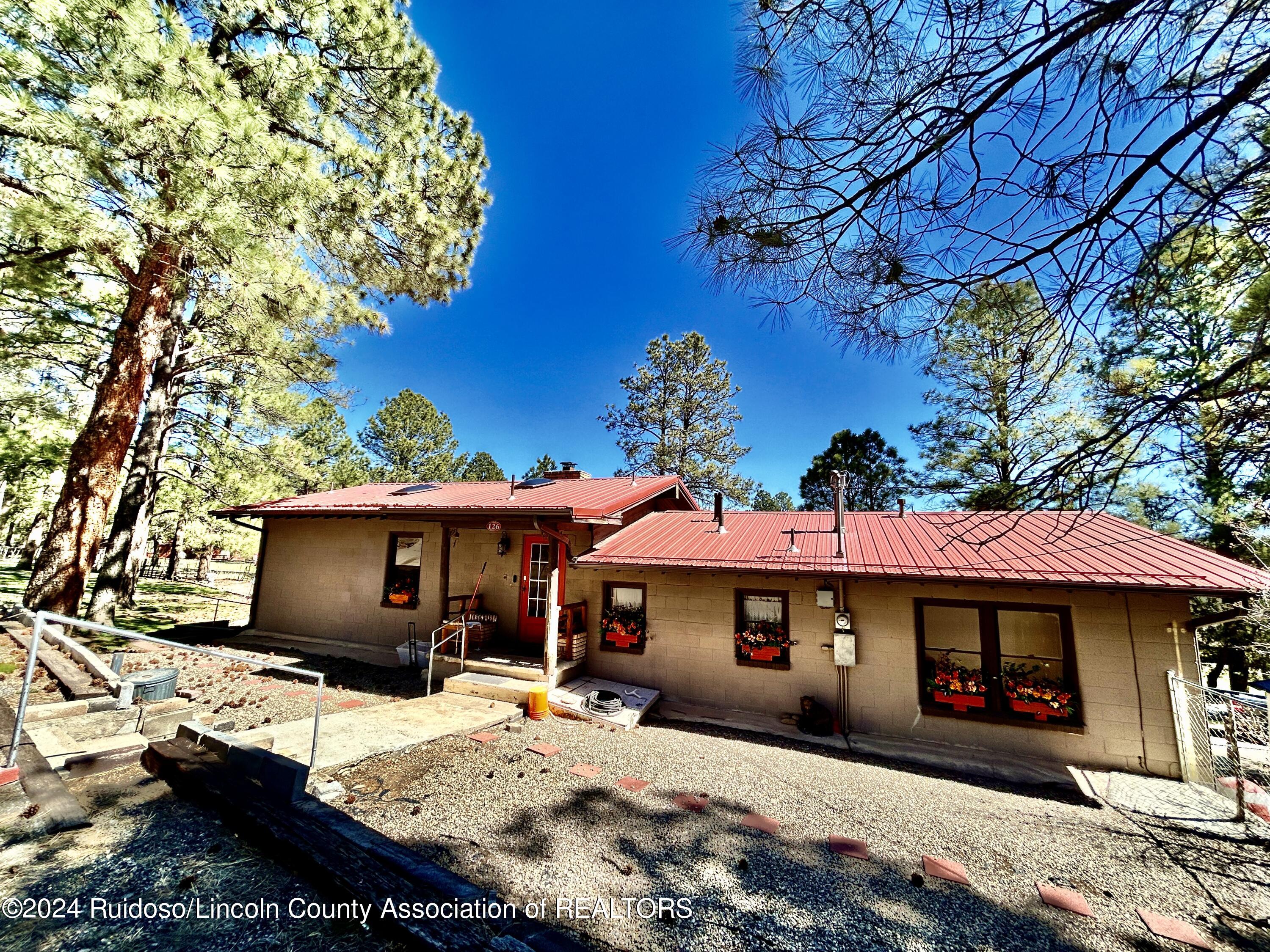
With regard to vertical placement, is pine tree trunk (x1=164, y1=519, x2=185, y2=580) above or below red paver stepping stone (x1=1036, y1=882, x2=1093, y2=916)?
above

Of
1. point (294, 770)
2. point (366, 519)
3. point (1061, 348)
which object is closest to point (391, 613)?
point (366, 519)

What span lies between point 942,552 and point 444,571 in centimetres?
835

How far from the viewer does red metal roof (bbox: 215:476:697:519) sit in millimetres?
7711

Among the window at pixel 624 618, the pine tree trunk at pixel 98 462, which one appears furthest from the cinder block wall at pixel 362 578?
the pine tree trunk at pixel 98 462

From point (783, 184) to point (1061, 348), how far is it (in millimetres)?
1767

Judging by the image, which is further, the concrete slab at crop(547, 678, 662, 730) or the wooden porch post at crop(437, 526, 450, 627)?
the wooden porch post at crop(437, 526, 450, 627)

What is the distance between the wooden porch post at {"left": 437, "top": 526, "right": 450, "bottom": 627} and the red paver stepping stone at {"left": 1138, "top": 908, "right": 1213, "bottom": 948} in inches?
351

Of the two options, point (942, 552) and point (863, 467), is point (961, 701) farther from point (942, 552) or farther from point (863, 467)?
point (863, 467)

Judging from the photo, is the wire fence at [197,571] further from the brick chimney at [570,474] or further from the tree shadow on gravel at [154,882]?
the tree shadow on gravel at [154,882]

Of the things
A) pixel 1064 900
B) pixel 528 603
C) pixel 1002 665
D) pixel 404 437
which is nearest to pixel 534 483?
pixel 528 603

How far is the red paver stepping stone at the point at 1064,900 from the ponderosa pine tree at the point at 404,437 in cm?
2954

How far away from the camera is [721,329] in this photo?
4.67 metres

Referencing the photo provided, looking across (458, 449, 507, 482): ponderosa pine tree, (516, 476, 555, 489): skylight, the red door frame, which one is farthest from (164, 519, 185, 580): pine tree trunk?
the red door frame

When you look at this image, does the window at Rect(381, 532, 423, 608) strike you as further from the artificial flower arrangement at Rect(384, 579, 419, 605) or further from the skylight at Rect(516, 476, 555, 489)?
the skylight at Rect(516, 476, 555, 489)
